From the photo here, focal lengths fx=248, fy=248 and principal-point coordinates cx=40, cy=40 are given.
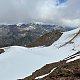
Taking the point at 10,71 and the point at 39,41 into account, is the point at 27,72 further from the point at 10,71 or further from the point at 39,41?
the point at 39,41

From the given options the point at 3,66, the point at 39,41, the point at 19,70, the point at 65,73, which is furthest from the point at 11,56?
the point at 65,73

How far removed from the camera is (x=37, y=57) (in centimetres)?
5734

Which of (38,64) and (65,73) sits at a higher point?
(38,64)

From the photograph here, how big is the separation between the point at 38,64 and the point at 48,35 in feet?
143

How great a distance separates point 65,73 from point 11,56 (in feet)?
131

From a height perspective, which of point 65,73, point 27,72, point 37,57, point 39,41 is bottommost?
point 65,73

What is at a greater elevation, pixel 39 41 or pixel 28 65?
pixel 39 41

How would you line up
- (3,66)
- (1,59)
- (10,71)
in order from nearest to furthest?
(10,71) < (3,66) < (1,59)

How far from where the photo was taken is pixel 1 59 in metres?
60.2

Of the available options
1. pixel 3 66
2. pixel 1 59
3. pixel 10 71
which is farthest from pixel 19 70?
pixel 1 59

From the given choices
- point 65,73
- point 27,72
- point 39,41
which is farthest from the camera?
point 39,41

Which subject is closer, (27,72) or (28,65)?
(27,72)

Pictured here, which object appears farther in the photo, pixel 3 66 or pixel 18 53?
pixel 18 53

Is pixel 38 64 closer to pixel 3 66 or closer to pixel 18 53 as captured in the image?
pixel 3 66
